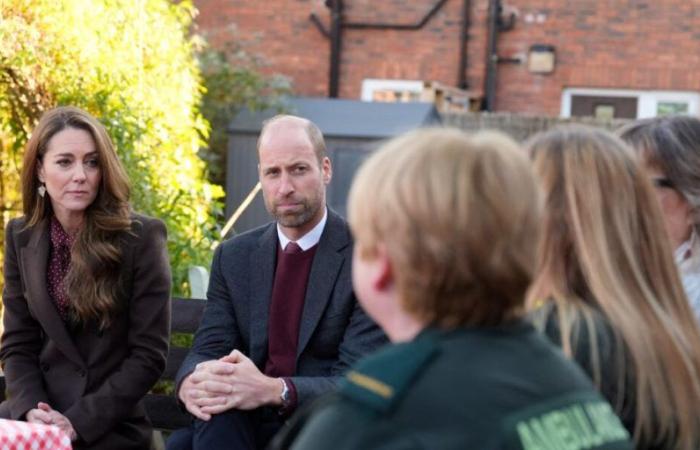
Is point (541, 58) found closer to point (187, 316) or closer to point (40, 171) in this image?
point (187, 316)

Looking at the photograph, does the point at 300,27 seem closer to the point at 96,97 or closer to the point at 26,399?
the point at 96,97

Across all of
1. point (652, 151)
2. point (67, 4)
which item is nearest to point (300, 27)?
point (67, 4)

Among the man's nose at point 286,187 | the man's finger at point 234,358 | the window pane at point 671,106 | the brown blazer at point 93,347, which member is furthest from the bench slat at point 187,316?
the window pane at point 671,106

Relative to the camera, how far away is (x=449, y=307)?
5.69 ft

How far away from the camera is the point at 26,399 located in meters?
4.33

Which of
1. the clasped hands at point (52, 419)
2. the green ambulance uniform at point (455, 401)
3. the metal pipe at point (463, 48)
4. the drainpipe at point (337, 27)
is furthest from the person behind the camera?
the drainpipe at point (337, 27)

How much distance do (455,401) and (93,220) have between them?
116 inches

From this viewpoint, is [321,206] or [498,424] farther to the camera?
[321,206]

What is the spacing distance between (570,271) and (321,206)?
1910 mm

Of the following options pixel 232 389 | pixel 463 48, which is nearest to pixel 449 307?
pixel 232 389

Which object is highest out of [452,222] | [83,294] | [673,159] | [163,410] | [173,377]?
[452,222]

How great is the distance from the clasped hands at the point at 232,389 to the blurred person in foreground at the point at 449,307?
2121mm

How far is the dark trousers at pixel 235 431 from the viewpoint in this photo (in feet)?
12.8

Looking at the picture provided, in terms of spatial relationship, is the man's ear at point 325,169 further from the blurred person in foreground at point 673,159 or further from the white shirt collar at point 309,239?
the blurred person in foreground at point 673,159
